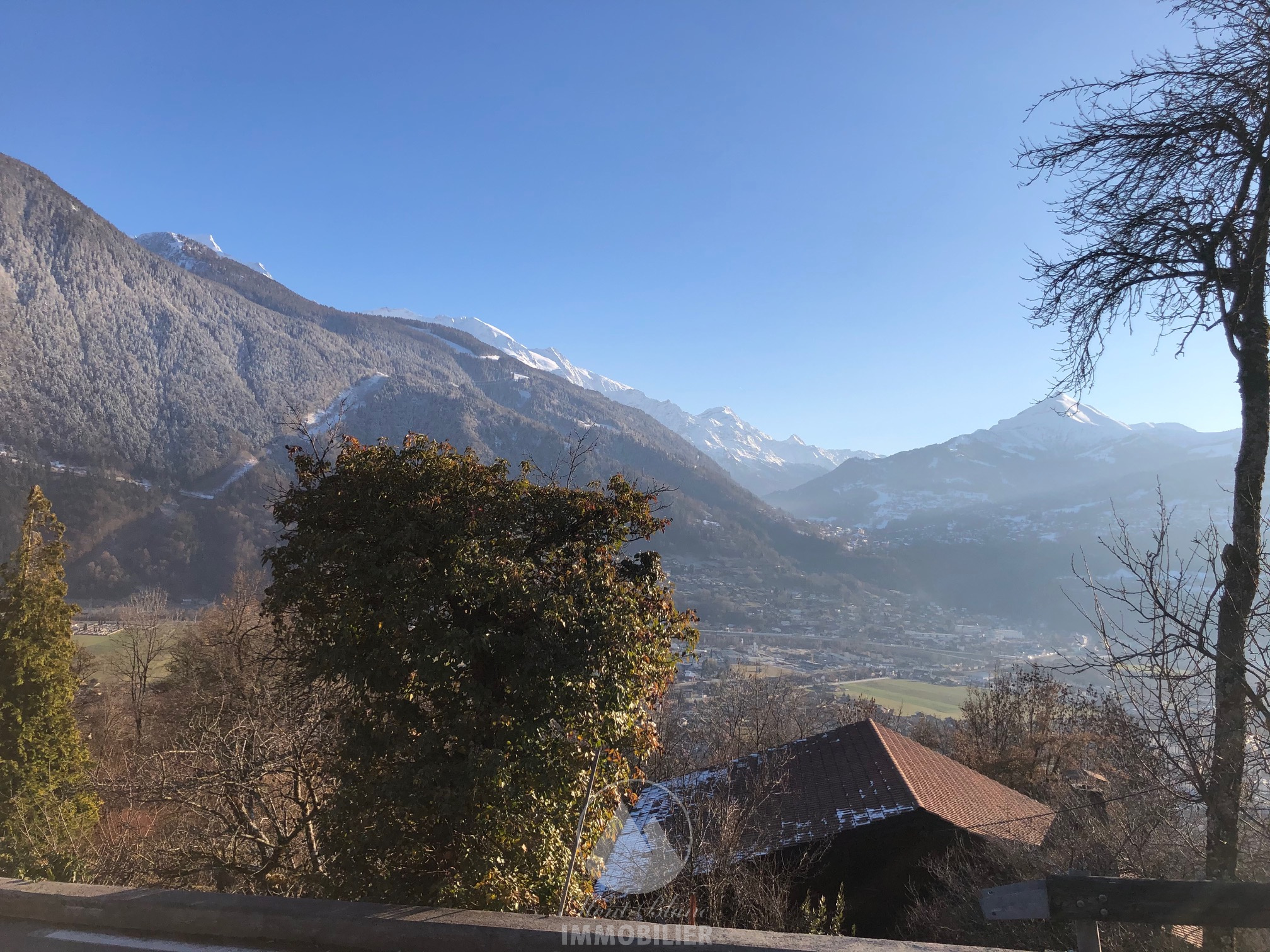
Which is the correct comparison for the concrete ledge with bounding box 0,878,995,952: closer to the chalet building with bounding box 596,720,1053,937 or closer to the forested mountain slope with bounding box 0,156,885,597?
the chalet building with bounding box 596,720,1053,937

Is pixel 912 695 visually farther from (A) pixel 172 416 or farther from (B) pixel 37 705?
(A) pixel 172 416

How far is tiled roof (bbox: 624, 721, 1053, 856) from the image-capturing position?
44.8 feet

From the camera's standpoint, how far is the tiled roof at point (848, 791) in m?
13.6

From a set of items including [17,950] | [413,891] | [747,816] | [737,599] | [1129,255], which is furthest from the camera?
[737,599]

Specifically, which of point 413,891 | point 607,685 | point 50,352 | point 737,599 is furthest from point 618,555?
point 50,352

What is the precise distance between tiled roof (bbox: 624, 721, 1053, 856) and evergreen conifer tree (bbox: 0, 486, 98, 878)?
50.8 ft

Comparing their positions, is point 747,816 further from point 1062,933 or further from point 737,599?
point 737,599

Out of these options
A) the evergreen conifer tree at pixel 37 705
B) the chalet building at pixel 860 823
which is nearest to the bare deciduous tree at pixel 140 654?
the evergreen conifer tree at pixel 37 705

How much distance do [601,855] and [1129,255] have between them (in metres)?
9.13

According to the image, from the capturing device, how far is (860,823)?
13328mm

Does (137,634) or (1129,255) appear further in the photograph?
(137,634)

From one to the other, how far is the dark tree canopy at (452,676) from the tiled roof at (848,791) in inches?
261

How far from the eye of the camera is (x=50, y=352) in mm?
133375

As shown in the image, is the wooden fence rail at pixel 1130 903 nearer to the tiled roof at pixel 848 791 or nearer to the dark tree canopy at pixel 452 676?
the dark tree canopy at pixel 452 676
